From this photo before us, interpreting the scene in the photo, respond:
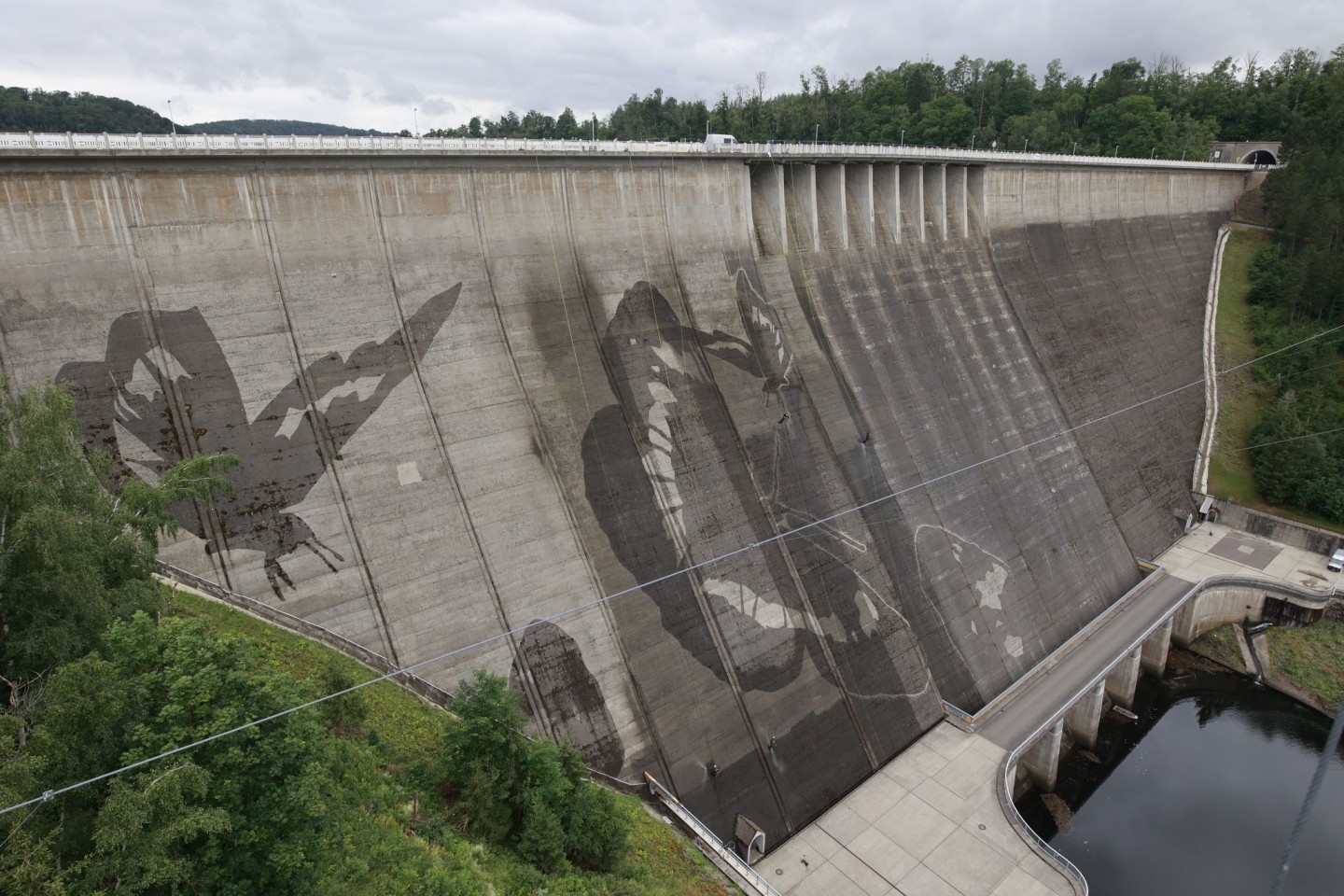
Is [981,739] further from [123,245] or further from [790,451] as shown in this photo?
[123,245]

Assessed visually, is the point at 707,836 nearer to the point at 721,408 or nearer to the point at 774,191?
the point at 721,408

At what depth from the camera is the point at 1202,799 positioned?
24594mm

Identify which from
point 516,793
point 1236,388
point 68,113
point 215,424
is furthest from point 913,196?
point 68,113

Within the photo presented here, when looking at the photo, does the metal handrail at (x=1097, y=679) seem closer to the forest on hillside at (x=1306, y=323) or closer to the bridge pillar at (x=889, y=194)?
the forest on hillside at (x=1306, y=323)

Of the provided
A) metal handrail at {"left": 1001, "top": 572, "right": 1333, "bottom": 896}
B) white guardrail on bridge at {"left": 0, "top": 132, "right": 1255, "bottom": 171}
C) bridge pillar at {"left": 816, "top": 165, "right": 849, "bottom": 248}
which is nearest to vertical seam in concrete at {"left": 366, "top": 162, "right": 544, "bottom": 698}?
white guardrail on bridge at {"left": 0, "top": 132, "right": 1255, "bottom": 171}

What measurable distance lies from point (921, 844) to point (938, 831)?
686 millimetres

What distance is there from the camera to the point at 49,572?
10.3 m

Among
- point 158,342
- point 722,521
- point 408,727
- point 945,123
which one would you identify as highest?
point 945,123

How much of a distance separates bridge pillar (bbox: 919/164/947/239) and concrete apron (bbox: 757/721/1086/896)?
80.4ft

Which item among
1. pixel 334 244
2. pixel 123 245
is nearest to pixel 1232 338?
pixel 334 244

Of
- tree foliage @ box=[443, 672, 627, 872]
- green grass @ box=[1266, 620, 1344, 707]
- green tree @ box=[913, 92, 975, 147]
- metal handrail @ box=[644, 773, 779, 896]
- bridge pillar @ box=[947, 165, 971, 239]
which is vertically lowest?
green grass @ box=[1266, 620, 1344, 707]

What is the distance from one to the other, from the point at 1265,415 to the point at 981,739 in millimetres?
28672

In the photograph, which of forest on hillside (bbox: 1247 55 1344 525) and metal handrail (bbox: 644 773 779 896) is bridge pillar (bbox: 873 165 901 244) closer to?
forest on hillside (bbox: 1247 55 1344 525)

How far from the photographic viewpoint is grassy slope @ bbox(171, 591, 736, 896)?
45.2 feet
